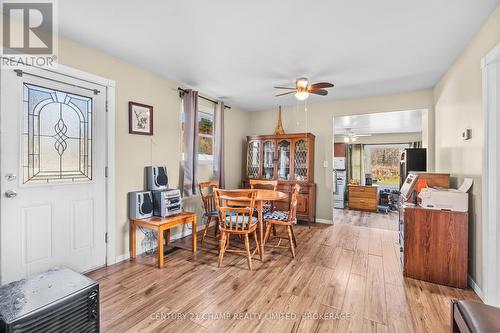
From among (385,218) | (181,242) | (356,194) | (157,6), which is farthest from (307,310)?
(356,194)

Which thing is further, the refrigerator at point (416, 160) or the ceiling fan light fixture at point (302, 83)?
the refrigerator at point (416, 160)

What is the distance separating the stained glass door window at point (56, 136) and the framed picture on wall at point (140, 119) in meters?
0.44

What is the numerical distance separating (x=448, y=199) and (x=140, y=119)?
359 cm

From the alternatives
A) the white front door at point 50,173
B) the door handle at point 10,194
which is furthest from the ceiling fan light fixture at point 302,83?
the door handle at point 10,194

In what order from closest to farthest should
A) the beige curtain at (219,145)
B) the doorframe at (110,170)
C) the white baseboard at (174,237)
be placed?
the doorframe at (110,170) → the white baseboard at (174,237) → the beige curtain at (219,145)

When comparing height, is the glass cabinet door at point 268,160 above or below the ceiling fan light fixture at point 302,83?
below

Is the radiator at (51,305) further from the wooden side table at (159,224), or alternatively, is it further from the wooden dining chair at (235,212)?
the wooden dining chair at (235,212)

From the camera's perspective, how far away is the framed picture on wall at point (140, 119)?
113 inches

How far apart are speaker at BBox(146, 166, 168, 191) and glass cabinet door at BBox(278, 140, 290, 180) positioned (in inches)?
94.3

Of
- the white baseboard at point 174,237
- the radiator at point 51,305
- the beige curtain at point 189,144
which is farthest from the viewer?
the beige curtain at point 189,144

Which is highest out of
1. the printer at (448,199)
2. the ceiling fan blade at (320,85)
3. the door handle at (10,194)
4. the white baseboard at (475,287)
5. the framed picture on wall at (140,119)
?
the ceiling fan blade at (320,85)

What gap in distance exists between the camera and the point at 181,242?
340 centimetres

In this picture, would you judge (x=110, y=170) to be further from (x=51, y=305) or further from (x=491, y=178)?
(x=491, y=178)

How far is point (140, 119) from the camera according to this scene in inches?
118
